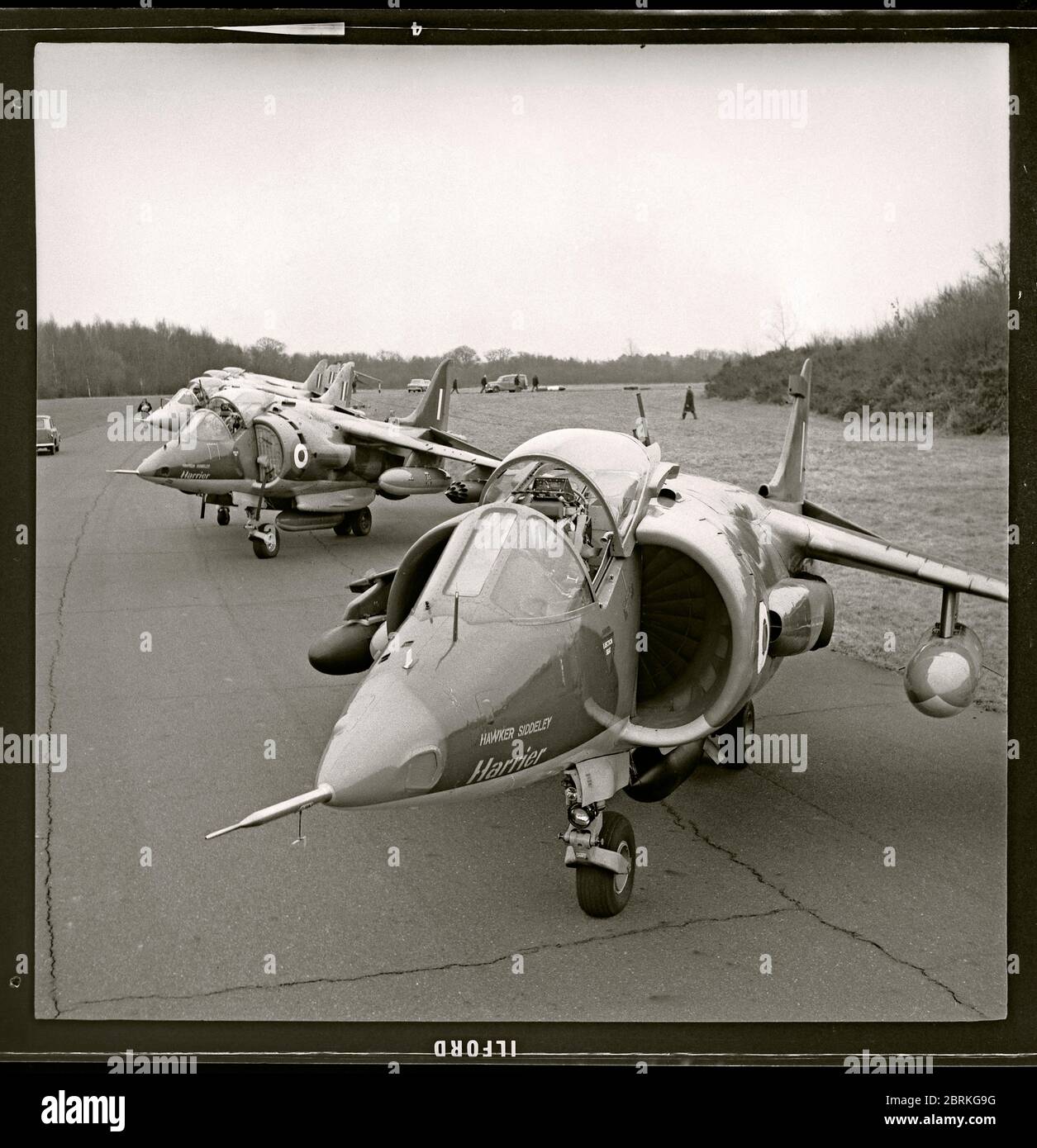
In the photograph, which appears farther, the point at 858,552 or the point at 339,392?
the point at 339,392

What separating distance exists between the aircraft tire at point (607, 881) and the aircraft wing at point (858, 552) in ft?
8.11

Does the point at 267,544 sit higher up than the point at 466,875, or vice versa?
the point at 267,544

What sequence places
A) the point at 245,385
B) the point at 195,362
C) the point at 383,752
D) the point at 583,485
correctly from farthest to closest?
1. the point at 245,385
2. the point at 195,362
3. the point at 583,485
4. the point at 383,752

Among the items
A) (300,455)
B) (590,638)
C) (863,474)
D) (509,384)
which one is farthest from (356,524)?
(590,638)

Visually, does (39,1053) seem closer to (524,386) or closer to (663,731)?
(663,731)

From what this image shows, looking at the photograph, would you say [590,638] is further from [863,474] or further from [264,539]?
[264,539]

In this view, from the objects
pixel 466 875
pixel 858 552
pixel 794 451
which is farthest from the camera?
pixel 794 451

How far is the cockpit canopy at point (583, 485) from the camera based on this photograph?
5656 mm

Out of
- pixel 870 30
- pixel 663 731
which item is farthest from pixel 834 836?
pixel 870 30

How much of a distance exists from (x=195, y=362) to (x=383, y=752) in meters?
4.54

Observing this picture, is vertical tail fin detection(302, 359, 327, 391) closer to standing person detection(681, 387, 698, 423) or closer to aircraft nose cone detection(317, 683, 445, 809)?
standing person detection(681, 387, 698, 423)

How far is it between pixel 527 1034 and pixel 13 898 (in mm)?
2429

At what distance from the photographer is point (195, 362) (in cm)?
775

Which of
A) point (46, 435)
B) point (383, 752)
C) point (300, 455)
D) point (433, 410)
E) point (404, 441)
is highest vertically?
point (433, 410)
